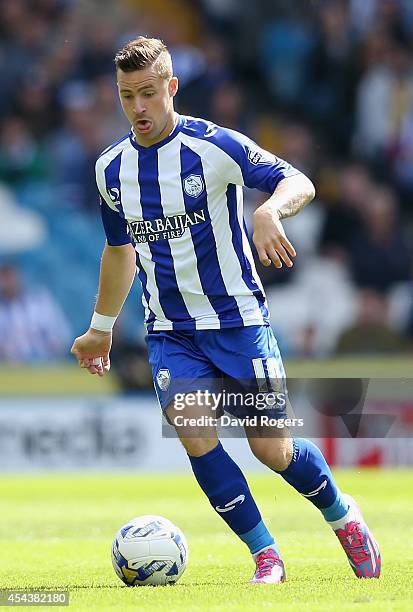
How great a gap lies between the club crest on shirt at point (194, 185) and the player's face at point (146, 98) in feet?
A: 0.79

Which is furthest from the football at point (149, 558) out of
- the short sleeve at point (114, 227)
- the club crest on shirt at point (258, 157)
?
the club crest on shirt at point (258, 157)

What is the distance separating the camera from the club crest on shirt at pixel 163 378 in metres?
5.57

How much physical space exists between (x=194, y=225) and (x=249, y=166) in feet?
1.14

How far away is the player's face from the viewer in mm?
5469

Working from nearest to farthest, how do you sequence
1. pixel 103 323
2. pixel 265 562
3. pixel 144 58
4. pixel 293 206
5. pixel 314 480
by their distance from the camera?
pixel 293 206, pixel 144 58, pixel 265 562, pixel 314 480, pixel 103 323

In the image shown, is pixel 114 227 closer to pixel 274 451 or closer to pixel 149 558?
pixel 274 451

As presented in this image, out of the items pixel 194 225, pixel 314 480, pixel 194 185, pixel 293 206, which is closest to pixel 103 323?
pixel 194 225

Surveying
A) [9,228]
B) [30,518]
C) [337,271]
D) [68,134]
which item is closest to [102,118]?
[68,134]

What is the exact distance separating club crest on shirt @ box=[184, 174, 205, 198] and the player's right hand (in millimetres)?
919

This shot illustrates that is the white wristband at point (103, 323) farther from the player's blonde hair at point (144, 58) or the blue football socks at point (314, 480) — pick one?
the player's blonde hair at point (144, 58)

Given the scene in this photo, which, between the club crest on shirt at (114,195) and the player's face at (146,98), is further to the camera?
the club crest on shirt at (114,195)

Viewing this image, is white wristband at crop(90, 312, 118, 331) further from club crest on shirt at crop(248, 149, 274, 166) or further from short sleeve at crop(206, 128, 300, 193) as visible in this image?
club crest on shirt at crop(248, 149, 274, 166)

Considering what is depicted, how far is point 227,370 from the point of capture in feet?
18.4

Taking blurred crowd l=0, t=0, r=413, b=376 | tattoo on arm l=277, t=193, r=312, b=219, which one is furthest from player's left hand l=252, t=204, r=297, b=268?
blurred crowd l=0, t=0, r=413, b=376
